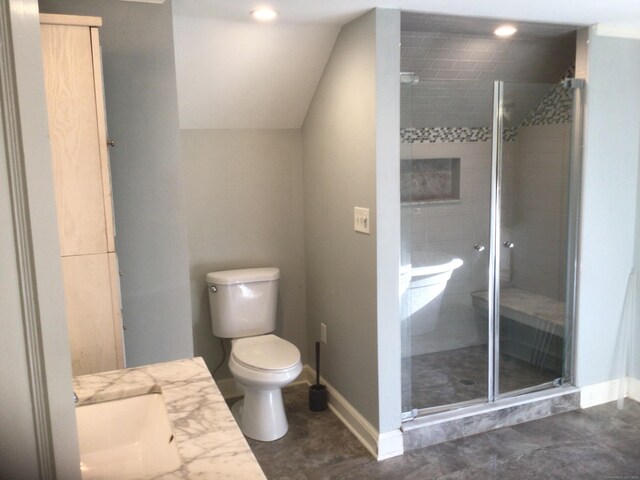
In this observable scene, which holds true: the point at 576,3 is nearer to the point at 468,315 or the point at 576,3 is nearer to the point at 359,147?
the point at 359,147

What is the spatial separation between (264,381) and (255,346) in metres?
0.31

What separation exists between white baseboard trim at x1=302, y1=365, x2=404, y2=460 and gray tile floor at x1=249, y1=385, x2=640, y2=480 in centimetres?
4

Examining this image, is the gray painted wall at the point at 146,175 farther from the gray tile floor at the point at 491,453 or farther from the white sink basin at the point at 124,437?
the white sink basin at the point at 124,437

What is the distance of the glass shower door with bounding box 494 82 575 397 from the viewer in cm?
301

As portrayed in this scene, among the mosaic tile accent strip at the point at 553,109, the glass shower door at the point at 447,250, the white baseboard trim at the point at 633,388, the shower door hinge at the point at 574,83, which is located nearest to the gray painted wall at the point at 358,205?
the glass shower door at the point at 447,250

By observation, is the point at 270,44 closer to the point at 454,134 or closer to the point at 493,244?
the point at 454,134

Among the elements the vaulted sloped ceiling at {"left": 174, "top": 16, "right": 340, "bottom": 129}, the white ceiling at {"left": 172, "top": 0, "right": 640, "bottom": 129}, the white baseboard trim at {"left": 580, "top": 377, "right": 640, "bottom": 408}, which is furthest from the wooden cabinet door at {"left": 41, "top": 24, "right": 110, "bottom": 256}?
the white baseboard trim at {"left": 580, "top": 377, "right": 640, "bottom": 408}

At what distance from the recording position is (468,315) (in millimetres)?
3307

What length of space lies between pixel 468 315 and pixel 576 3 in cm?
174

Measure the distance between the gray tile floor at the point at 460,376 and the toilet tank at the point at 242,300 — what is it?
906 millimetres

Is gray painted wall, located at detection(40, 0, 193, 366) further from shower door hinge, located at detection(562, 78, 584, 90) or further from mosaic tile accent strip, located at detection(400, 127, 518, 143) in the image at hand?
shower door hinge, located at detection(562, 78, 584, 90)

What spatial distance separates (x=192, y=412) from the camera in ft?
4.38

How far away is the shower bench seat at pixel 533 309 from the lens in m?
3.19

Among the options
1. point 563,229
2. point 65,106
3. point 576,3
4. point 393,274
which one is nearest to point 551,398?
point 563,229
